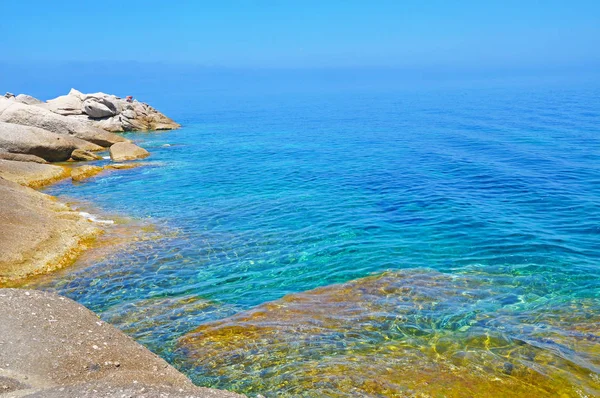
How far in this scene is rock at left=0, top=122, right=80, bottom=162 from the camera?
1634 inches

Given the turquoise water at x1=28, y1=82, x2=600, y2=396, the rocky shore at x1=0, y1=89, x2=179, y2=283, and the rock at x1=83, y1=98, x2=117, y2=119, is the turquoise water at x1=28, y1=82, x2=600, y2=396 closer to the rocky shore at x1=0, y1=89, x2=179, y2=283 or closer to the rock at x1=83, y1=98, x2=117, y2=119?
the rocky shore at x1=0, y1=89, x2=179, y2=283

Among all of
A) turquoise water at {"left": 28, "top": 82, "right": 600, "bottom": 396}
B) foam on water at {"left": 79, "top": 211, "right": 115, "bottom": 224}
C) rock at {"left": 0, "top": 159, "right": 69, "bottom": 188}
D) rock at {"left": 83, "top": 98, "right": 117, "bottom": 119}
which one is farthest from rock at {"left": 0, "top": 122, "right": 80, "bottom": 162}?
rock at {"left": 83, "top": 98, "right": 117, "bottom": 119}

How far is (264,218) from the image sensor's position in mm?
29078

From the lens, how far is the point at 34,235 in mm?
23250

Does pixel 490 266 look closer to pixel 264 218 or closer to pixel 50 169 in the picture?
pixel 264 218

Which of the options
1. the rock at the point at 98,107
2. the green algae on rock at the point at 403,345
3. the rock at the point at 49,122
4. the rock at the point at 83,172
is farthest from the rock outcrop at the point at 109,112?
the green algae on rock at the point at 403,345

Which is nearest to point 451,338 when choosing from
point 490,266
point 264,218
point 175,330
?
point 490,266

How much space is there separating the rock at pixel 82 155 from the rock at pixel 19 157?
4.33 m

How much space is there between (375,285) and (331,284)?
65.1 inches

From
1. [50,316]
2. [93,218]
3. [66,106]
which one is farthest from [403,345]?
[66,106]

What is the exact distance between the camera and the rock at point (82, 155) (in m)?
48.2

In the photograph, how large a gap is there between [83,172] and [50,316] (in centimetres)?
2908

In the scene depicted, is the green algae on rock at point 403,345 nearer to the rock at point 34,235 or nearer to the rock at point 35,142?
the rock at point 34,235

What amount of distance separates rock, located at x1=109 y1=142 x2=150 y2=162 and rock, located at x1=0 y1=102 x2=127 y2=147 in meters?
6.23
